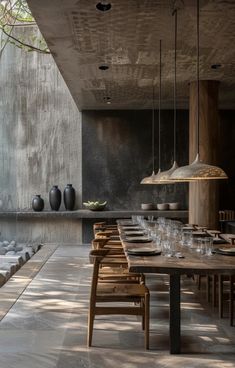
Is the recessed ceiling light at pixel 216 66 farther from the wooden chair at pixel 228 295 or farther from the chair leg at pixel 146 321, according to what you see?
the chair leg at pixel 146 321

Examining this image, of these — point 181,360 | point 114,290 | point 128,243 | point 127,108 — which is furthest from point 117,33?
point 127,108

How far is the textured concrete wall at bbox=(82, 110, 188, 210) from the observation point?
11359mm

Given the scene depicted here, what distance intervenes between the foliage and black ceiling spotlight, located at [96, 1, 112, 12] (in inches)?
250

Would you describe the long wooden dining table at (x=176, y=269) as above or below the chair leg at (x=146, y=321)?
above

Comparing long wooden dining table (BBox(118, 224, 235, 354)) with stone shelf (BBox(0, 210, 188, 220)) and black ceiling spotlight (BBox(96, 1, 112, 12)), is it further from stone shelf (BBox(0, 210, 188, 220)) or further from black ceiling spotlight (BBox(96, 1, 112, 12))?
stone shelf (BBox(0, 210, 188, 220))

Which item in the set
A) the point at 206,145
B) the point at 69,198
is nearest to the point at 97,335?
the point at 206,145

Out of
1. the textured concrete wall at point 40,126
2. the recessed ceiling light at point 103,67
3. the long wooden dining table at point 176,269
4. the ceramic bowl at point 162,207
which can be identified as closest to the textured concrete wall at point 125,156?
the textured concrete wall at point 40,126

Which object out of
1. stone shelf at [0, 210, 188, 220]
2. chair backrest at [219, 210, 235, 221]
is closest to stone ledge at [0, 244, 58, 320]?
stone shelf at [0, 210, 188, 220]

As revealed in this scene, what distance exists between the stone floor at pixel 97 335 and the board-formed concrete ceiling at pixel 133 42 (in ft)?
9.62

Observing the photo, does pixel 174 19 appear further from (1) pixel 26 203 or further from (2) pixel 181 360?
(1) pixel 26 203

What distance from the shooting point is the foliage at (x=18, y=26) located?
11109mm

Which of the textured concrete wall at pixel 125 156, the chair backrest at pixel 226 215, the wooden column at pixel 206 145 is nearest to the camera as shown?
the wooden column at pixel 206 145

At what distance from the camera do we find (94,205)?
10.9 metres

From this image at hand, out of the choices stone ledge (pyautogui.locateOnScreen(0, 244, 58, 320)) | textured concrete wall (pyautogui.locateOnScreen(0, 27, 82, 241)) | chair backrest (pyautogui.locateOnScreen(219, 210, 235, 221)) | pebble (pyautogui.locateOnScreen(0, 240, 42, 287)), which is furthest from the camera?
textured concrete wall (pyautogui.locateOnScreen(0, 27, 82, 241))
